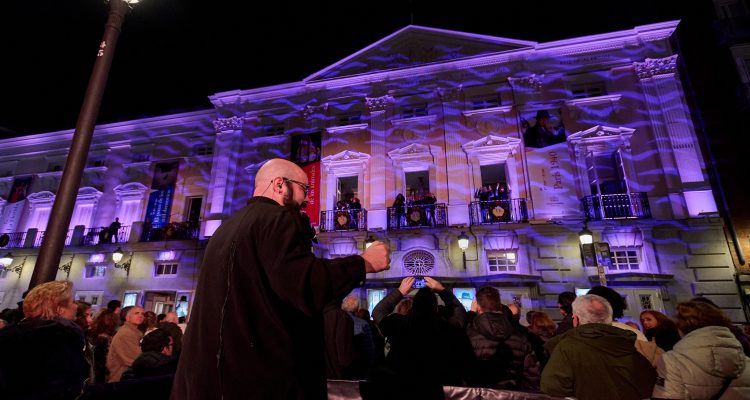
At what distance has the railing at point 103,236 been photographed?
63.5 feet

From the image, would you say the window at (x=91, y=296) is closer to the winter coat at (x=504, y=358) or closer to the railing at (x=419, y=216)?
the railing at (x=419, y=216)

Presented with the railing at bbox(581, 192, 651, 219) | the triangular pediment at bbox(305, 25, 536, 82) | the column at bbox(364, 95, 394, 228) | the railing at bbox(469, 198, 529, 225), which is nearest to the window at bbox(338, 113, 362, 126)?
the column at bbox(364, 95, 394, 228)

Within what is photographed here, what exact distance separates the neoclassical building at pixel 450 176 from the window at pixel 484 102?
66 millimetres

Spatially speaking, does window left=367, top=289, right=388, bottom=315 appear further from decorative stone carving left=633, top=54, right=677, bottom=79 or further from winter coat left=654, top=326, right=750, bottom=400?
decorative stone carving left=633, top=54, right=677, bottom=79

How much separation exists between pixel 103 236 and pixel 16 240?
248 inches

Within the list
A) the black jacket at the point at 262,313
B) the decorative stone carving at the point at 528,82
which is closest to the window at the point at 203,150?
the decorative stone carving at the point at 528,82

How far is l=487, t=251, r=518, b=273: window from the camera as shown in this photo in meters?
15.0

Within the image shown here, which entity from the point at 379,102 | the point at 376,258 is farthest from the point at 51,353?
the point at 379,102

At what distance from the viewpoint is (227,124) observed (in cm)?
2031

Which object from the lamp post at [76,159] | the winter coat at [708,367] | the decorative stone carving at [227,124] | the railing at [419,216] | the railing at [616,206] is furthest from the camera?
the decorative stone carving at [227,124]

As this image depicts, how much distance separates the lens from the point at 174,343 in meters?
4.78

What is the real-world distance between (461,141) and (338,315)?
1375cm

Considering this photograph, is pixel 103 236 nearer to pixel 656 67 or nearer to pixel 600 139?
pixel 600 139

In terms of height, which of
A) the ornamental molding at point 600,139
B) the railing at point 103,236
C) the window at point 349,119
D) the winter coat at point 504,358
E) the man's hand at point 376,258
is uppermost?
the window at point 349,119
